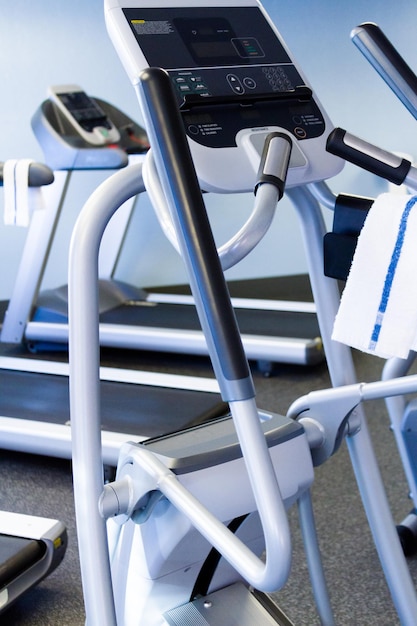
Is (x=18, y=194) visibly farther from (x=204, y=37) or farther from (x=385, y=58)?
(x=385, y=58)

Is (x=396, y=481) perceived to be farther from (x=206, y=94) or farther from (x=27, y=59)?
(x=27, y=59)

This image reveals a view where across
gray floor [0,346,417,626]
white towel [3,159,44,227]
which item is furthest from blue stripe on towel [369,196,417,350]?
white towel [3,159,44,227]

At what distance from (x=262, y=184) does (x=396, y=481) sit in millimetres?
1923

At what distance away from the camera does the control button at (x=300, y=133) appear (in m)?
1.52

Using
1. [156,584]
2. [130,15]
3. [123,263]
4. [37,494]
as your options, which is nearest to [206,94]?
[130,15]

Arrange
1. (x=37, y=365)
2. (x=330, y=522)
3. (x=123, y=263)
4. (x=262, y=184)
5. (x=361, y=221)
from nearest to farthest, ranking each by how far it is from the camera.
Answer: (x=262, y=184), (x=361, y=221), (x=330, y=522), (x=37, y=365), (x=123, y=263)

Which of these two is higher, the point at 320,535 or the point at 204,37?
the point at 204,37

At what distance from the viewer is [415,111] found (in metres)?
1.53

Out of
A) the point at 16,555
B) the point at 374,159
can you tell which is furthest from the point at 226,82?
the point at 16,555

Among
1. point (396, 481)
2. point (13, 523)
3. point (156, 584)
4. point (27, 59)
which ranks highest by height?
point (27, 59)

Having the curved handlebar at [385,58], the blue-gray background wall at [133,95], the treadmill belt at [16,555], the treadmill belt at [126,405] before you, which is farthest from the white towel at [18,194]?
the blue-gray background wall at [133,95]

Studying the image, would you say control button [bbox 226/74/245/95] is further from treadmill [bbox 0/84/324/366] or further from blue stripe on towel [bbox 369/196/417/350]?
treadmill [bbox 0/84/324/366]

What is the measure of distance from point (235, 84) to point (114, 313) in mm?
3321

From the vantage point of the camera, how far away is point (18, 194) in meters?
3.01
